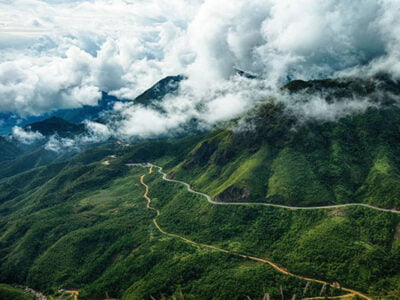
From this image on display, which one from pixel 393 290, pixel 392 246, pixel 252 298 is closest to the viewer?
pixel 393 290

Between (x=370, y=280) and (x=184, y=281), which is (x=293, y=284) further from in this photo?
(x=184, y=281)

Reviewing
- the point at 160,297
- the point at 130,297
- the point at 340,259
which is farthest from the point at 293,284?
the point at 130,297

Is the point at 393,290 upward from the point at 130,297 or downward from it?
upward

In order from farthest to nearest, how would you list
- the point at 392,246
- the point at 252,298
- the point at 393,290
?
the point at 392,246, the point at 252,298, the point at 393,290

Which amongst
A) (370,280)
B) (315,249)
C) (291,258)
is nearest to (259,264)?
(291,258)

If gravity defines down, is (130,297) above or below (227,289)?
below

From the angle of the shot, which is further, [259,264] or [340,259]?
[259,264]

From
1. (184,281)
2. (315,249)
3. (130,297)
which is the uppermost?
(315,249)

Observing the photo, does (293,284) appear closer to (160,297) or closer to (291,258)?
(291,258)

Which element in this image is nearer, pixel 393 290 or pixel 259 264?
pixel 393 290
